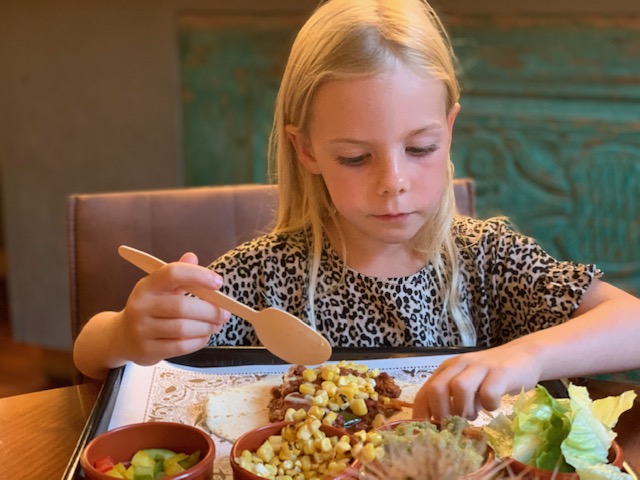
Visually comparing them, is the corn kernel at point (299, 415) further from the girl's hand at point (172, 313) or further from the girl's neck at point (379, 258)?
the girl's neck at point (379, 258)

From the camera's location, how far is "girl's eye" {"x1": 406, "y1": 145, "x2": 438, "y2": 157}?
118 cm

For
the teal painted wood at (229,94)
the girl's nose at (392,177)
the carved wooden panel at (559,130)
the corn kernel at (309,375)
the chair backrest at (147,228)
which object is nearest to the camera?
the corn kernel at (309,375)

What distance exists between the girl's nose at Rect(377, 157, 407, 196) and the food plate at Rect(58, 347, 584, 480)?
240 mm

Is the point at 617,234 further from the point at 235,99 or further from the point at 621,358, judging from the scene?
the point at 621,358

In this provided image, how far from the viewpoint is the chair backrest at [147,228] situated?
5.32 feet

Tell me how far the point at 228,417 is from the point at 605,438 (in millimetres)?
449

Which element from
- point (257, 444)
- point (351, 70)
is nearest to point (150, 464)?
point (257, 444)

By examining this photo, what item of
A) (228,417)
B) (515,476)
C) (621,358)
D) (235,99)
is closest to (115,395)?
(228,417)

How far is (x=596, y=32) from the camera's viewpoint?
8.70 feet

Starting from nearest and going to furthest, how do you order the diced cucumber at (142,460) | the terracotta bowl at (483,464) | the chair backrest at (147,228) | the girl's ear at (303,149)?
the terracotta bowl at (483,464) < the diced cucumber at (142,460) < the girl's ear at (303,149) < the chair backrest at (147,228)

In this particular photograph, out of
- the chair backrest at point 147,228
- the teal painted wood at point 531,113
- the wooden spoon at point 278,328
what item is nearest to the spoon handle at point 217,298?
the wooden spoon at point 278,328

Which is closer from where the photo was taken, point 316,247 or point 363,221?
point 363,221

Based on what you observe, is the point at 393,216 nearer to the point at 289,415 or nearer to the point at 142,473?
the point at 289,415

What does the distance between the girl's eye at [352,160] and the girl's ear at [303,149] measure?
0.12 metres
